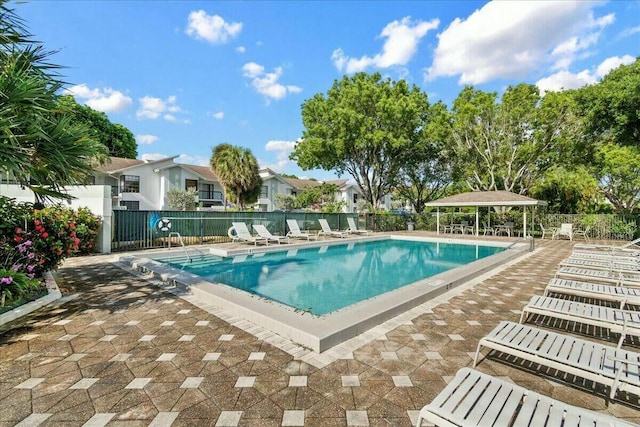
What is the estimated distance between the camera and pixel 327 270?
32.3 feet

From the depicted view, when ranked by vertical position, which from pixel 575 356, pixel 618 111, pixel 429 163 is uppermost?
pixel 429 163

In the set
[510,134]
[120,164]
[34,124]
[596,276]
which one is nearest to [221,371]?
[34,124]

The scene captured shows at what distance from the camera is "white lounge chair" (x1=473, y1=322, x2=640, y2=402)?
2.38 meters

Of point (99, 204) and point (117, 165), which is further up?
point (117, 165)

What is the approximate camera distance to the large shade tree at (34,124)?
4.04 meters

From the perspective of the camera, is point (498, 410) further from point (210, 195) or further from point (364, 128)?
point (210, 195)

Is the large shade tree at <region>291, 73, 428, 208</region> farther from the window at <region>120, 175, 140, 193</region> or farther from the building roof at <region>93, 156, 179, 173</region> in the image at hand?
the window at <region>120, 175, 140, 193</region>

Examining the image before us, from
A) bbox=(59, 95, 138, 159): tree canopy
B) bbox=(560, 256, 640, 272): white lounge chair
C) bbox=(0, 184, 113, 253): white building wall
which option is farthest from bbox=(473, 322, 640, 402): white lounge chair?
bbox=(59, 95, 138, 159): tree canopy

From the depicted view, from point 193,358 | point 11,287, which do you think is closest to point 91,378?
point 193,358

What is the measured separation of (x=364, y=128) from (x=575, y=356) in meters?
19.3

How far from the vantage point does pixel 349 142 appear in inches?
846

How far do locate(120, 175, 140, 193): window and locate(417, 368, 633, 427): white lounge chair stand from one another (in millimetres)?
31951

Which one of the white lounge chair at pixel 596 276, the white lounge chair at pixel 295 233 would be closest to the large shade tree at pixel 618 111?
the white lounge chair at pixel 596 276

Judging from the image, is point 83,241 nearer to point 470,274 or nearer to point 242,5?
point 242,5
